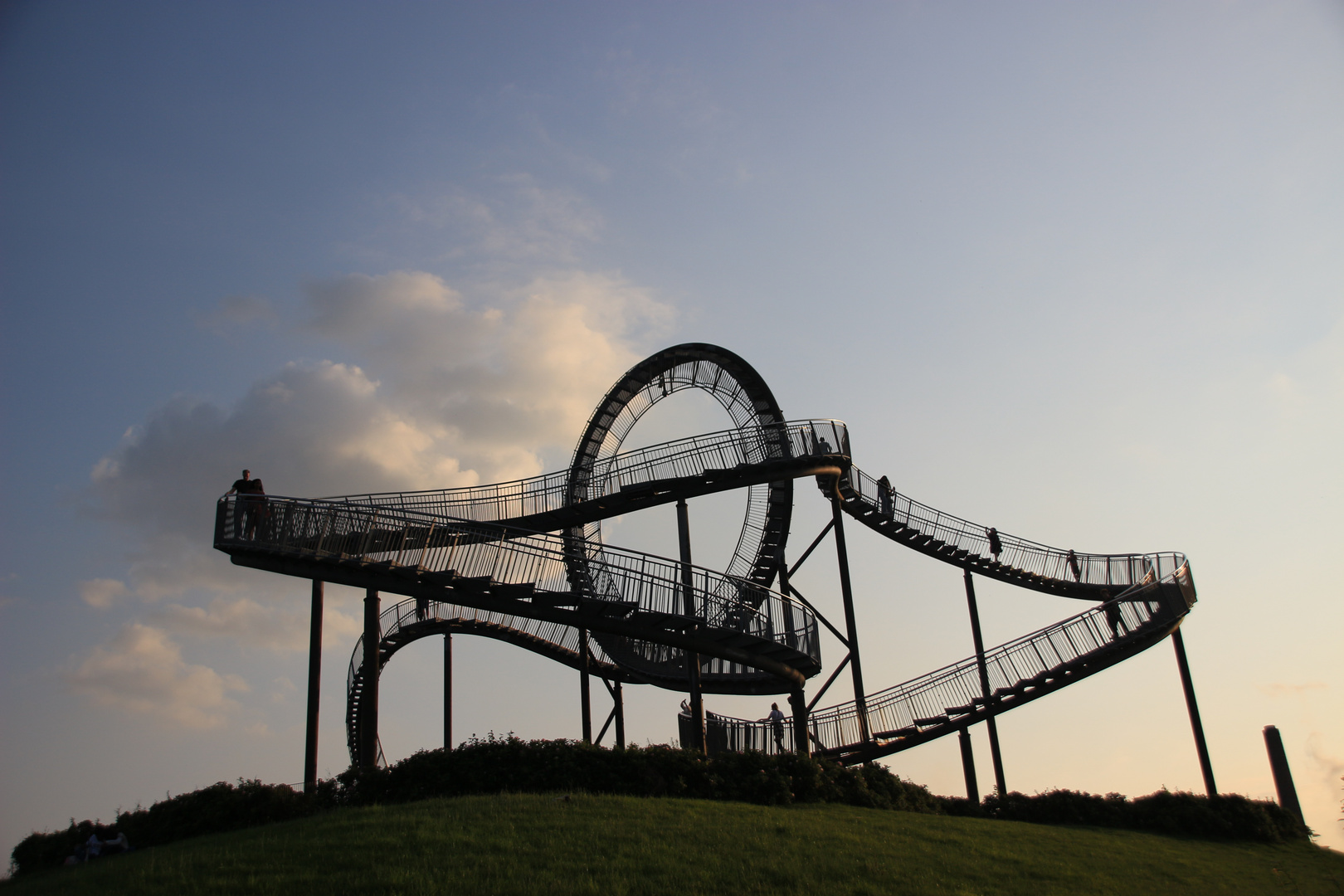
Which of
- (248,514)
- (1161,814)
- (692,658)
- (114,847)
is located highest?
(248,514)

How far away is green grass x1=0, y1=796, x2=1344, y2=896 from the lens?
1024cm

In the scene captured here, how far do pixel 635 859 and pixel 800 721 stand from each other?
11276 mm

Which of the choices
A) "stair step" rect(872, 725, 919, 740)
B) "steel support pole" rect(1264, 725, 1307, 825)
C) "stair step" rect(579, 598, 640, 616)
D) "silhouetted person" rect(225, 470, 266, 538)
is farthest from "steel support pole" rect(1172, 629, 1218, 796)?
"silhouetted person" rect(225, 470, 266, 538)

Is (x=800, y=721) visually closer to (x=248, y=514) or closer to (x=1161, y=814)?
(x=1161, y=814)

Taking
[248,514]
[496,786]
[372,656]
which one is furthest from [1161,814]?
[248,514]

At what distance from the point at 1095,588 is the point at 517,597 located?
68.2 feet

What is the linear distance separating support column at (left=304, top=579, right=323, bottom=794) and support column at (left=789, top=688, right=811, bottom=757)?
10266 mm

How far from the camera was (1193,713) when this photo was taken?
81.6 feet

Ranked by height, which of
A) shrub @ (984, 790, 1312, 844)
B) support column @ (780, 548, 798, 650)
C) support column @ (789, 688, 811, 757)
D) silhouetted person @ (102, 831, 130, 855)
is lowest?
shrub @ (984, 790, 1312, 844)

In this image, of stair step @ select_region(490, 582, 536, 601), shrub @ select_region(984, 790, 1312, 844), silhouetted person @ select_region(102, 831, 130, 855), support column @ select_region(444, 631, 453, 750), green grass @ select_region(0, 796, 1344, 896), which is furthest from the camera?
support column @ select_region(444, 631, 453, 750)

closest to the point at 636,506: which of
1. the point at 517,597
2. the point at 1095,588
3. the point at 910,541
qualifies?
the point at 517,597

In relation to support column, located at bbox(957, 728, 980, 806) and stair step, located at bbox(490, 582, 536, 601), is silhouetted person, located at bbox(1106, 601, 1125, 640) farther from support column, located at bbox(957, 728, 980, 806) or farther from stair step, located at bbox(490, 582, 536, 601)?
stair step, located at bbox(490, 582, 536, 601)

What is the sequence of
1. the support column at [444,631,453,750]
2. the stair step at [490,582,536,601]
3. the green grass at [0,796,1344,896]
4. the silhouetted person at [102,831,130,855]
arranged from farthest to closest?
the support column at [444,631,453,750], the stair step at [490,582,536,601], the silhouetted person at [102,831,130,855], the green grass at [0,796,1344,896]

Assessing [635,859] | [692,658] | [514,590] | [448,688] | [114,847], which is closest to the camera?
[635,859]
